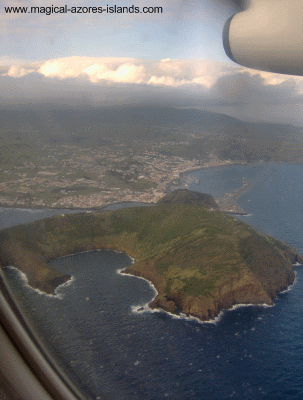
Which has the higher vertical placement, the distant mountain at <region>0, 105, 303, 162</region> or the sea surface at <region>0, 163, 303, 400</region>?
the distant mountain at <region>0, 105, 303, 162</region>

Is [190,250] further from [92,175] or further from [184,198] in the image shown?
[92,175]

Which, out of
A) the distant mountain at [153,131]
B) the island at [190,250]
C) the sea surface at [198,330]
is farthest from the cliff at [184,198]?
the distant mountain at [153,131]

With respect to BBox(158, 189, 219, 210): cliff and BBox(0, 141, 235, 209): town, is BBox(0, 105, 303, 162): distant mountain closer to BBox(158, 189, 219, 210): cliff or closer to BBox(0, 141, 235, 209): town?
BBox(0, 141, 235, 209): town

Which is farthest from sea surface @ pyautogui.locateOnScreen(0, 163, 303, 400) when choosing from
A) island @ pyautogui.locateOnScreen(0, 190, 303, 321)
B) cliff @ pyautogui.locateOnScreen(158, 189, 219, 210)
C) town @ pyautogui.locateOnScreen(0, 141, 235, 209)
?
town @ pyautogui.locateOnScreen(0, 141, 235, 209)

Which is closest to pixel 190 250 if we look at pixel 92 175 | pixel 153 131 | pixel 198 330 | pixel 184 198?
pixel 184 198

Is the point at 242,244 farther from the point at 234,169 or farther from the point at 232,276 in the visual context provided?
the point at 234,169

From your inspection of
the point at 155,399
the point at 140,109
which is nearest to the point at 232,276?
the point at 155,399

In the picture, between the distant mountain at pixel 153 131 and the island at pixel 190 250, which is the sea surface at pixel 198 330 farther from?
the distant mountain at pixel 153 131
